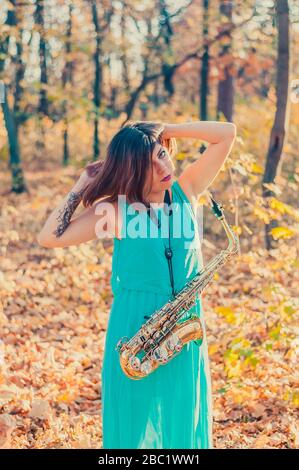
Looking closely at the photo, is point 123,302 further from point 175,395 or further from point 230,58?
point 230,58

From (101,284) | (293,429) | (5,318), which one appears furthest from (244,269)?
(293,429)

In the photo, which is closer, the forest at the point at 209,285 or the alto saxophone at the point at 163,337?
the alto saxophone at the point at 163,337

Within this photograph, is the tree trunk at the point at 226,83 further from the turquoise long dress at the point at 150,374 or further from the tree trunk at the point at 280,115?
the turquoise long dress at the point at 150,374

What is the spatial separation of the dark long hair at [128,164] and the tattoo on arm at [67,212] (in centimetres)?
11

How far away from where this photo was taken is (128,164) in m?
2.88

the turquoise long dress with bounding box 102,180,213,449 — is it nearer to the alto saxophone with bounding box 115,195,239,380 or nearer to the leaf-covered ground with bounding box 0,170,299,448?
the alto saxophone with bounding box 115,195,239,380

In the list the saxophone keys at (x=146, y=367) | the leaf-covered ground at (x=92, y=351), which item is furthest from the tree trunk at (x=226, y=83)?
the saxophone keys at (x=146, y=367)

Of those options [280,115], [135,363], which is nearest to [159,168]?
[135,363]

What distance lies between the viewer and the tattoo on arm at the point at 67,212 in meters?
3.04

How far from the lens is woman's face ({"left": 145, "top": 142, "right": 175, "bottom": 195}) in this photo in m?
2.93

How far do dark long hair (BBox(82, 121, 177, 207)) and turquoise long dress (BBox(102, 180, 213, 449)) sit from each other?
0.11 meters

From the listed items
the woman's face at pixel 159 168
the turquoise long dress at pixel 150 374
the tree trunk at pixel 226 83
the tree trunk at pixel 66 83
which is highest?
the tree trunk at pixel 66 83

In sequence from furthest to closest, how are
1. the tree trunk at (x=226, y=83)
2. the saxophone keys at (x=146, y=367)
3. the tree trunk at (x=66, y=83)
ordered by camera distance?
the tree trunk at (x=66, y=83), the tree trunk at (x=226, y=83), the saxophone keys at (x=146, y=367)

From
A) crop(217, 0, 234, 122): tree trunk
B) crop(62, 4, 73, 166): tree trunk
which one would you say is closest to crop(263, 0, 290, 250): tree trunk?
crop(217, 0, 234, 122): tree trunk
